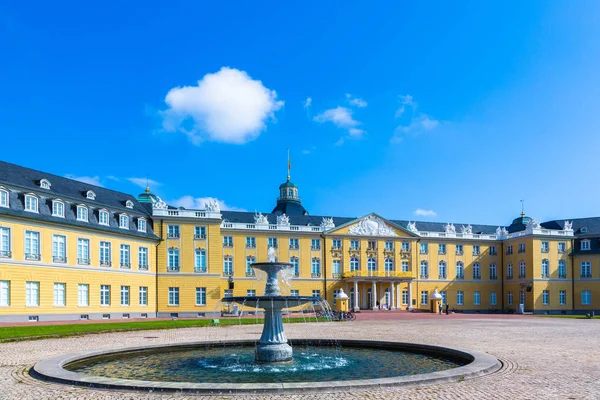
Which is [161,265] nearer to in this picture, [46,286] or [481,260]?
[46,286]

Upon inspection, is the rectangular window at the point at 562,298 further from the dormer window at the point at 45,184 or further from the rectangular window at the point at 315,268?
the dormer window at the point at 45,184

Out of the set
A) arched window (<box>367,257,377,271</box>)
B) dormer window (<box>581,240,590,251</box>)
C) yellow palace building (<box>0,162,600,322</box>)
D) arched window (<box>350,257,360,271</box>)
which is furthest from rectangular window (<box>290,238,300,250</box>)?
dormer window (<box>581,240,590,251</box>)

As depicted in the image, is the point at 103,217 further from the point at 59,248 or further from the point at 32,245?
the point at 32,245

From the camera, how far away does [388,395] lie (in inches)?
456

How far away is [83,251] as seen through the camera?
45.9 meters

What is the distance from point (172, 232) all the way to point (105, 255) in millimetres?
8356

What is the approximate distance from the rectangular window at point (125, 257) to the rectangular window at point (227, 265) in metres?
12.2

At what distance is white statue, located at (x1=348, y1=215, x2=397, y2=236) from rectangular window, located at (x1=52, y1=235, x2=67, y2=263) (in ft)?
109

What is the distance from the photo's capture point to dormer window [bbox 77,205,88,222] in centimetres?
4572

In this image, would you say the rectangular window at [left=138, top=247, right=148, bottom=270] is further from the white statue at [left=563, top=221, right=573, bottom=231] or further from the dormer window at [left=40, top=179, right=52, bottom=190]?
the white statue at [left=563, top=221, right=573, bottom=231]

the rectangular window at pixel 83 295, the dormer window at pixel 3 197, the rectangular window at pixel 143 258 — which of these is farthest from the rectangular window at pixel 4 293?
the rectangular window at pixel 143 258

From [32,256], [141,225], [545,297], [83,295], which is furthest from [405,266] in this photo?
[32,256]

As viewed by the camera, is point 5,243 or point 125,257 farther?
point 125,257

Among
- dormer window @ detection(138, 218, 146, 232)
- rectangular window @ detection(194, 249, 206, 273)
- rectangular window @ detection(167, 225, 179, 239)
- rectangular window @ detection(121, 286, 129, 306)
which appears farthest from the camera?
rectangular window @ detection(194, 249, 206, 273)
